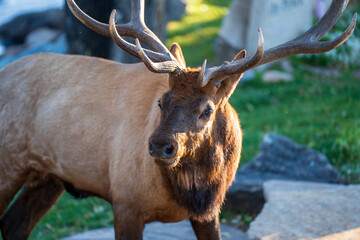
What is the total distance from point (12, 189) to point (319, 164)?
10.7 ft

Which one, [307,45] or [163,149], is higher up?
[307,45]

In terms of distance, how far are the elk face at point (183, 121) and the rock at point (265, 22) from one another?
719cm

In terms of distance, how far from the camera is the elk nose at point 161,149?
327 cm

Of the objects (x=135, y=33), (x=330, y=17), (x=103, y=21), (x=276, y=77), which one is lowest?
(x=276, y=77)

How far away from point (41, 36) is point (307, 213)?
11.2m

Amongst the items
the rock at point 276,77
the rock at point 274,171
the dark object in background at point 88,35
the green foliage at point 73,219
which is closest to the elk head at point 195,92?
the rock at point 274,171

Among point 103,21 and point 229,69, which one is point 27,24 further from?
point 229,69

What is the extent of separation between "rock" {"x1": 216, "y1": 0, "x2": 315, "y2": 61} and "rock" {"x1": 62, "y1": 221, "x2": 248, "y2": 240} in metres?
5.76

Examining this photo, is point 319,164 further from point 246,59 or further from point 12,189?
point 12,189

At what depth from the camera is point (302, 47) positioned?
3.79 metres

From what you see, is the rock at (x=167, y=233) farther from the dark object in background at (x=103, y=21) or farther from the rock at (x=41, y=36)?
the rock at (x=41, y=36)

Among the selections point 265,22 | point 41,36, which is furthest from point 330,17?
point 41,36

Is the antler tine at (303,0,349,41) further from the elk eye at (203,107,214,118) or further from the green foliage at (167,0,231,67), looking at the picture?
the green foliage at (167,0,231,67)

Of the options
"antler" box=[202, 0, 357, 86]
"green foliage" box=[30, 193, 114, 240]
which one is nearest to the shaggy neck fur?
"antler" box=[202, 0, 357, 86]
